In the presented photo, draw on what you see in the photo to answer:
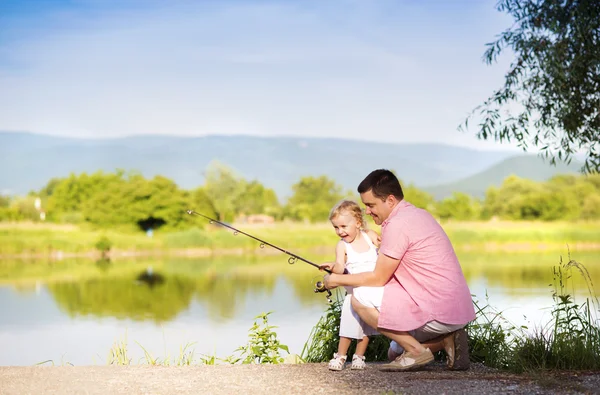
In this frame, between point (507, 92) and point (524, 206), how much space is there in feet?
106

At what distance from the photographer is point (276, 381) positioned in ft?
15.1

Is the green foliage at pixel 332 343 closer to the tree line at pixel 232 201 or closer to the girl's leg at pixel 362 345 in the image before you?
the girl's leg at pixel 362 345

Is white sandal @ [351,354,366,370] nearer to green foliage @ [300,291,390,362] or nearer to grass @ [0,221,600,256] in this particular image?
green foliage @ [300,291,390,362]

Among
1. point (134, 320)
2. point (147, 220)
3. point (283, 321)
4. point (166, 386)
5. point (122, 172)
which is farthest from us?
point (122, 172)

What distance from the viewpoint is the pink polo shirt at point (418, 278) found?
462 cm

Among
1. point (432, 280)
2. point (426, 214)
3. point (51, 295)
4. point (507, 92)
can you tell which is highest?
point (507, 92)

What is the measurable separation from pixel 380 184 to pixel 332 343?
1.58 m

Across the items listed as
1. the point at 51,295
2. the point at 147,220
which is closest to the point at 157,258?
the point at 147,220

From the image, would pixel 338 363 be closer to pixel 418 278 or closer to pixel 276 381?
pixel 276 381

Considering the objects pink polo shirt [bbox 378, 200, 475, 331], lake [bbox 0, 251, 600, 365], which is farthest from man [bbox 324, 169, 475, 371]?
lake [bbox 0, 251, 600, 365]

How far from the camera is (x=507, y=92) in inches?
340

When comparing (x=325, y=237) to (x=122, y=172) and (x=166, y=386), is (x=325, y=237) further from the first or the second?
(x=166, y=386)

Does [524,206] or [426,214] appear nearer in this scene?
[426,214]

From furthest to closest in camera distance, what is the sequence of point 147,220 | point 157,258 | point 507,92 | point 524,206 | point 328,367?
point 524,206 < point 147,220 < point 157,258 < point 507,92 < point 328,367
